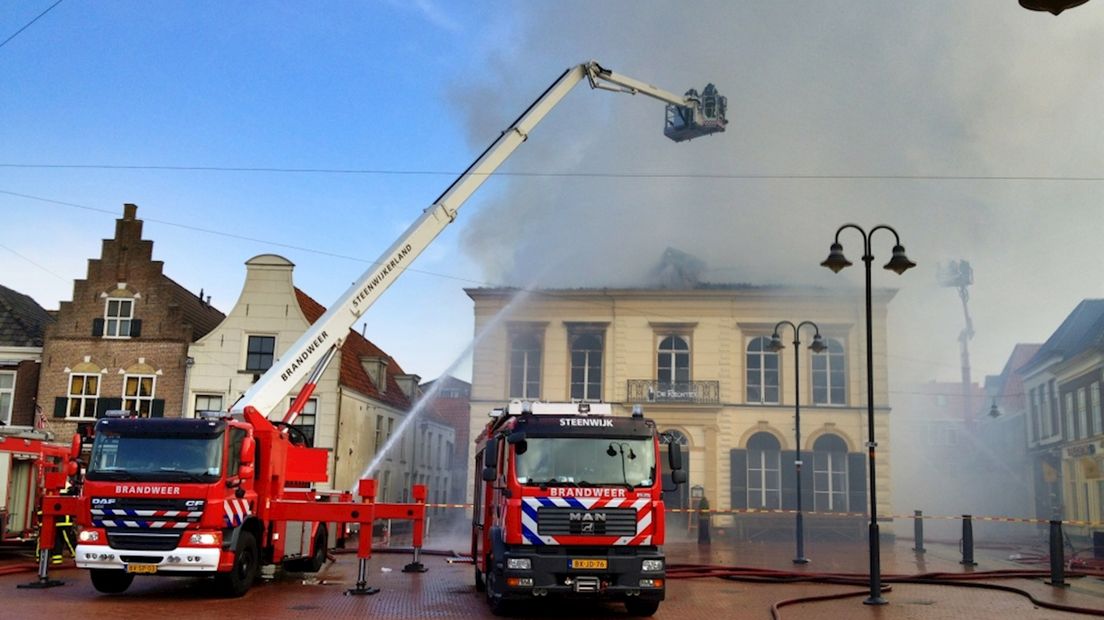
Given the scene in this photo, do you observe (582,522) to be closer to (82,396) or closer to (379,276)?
(379,276)

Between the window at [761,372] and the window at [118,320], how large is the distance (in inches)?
999

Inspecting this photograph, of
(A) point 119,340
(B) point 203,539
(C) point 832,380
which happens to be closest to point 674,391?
(C) point 832,380

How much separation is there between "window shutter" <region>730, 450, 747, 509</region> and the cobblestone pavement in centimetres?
1937

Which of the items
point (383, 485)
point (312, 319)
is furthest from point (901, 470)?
point (312, 319)

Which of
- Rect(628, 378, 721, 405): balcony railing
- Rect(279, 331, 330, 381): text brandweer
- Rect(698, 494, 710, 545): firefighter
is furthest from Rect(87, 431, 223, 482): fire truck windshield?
Rect(628, 378, 721, 405): balcony railing

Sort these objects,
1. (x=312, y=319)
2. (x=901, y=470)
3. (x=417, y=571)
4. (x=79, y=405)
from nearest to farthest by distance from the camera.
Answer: (x=417, y=571)
(x=79, y=405)
(x=312, y=319)
(x=901, y=470)

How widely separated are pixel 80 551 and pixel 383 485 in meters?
27.9

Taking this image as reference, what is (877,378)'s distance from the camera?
137 ft

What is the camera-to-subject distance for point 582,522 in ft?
45.9

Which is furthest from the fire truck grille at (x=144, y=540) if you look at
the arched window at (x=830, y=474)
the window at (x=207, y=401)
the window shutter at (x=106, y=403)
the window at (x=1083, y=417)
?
the window at (x=1083, y=417)

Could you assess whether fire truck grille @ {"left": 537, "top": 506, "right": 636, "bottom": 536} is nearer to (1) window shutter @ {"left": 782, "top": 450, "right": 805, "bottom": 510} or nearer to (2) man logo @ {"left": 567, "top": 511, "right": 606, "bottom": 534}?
(2) man logo @ {"left": 567, "top": 511, "right": 606, "bottom": 534}

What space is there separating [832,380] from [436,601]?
1137 inches

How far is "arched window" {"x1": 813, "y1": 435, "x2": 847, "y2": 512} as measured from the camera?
133 feet

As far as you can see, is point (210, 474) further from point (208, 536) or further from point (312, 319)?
point (312, 319)
